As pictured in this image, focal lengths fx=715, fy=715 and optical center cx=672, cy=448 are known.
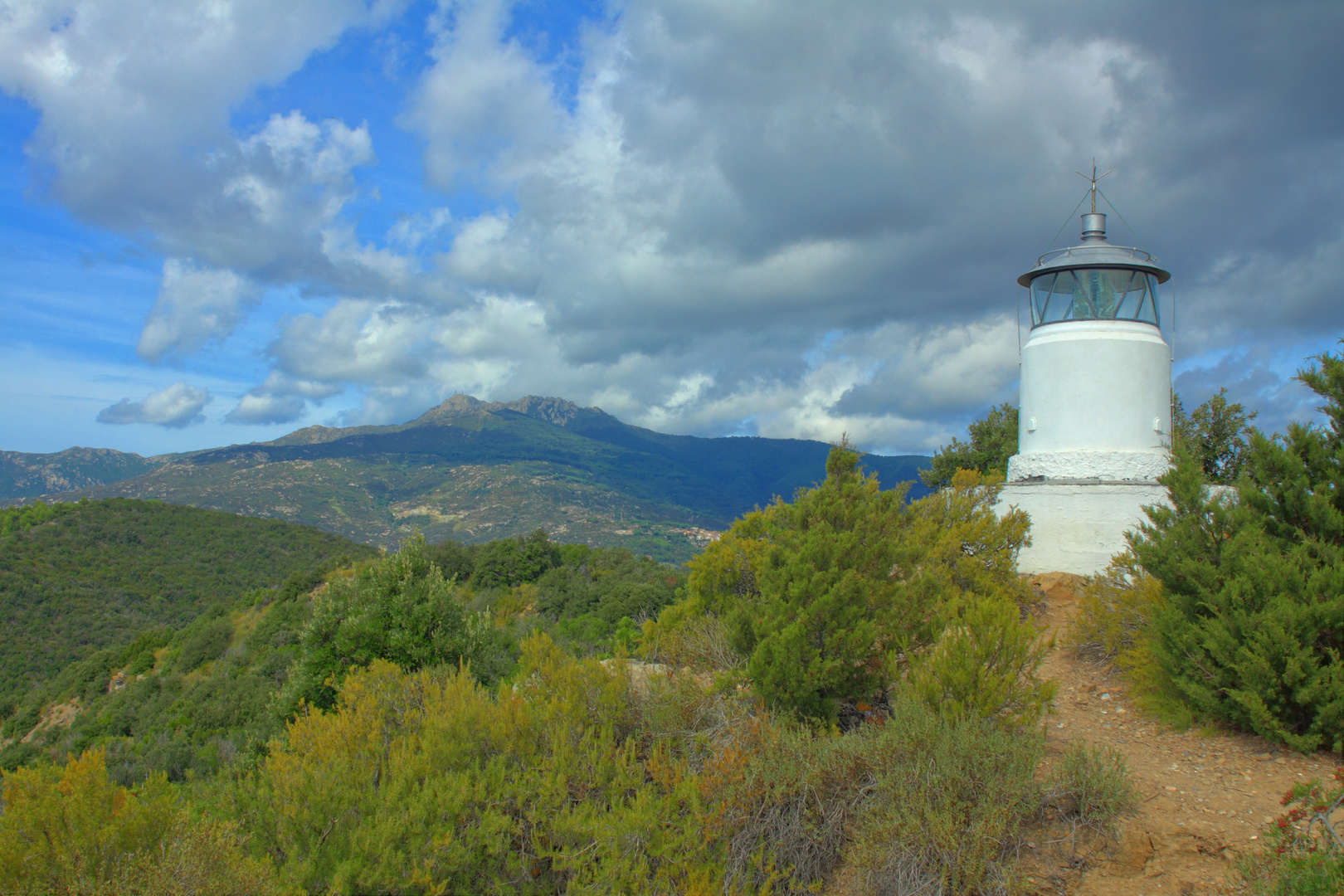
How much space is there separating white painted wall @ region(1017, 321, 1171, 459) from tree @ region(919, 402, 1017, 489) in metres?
7.60

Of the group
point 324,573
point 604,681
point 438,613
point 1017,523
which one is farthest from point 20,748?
point 1017,523

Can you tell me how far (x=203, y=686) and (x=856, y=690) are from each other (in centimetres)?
2840

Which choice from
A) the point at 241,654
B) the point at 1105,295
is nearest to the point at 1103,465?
the point at 1105,295

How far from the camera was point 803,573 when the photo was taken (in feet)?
28.0

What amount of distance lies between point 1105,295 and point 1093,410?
7.67 ft

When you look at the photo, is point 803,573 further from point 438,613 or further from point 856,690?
point 438,613

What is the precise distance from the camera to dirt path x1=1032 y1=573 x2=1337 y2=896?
5.25 metres

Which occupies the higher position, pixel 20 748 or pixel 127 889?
pixel 127 889

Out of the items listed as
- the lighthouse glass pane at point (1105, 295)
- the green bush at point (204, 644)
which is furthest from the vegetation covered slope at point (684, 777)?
the green bush at point (204, 644)

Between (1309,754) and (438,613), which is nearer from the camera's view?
(1309,754)

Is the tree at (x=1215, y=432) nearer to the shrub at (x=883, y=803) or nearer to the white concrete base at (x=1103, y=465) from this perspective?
the white concrete base at (x=1103, y=465)

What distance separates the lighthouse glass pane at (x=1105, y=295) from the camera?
13922 mm

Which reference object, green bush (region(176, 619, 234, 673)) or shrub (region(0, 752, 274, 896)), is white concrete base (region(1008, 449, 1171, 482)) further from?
green bush (region(176, 619, 234, 673))

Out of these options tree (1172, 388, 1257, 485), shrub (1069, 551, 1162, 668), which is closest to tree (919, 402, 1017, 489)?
tree (1172, 388, 1257, 485)
